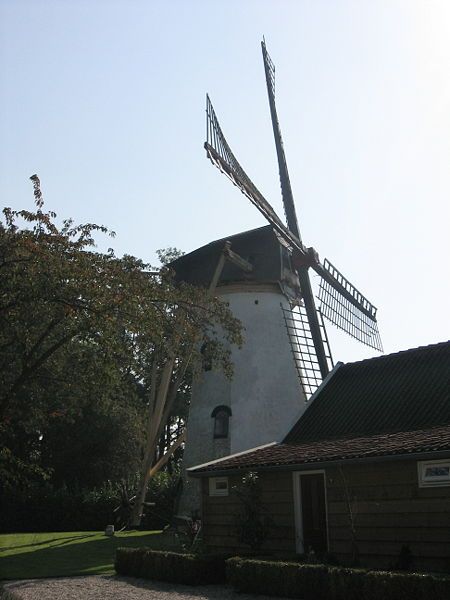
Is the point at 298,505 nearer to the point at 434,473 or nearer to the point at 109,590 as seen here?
the point at 434,473

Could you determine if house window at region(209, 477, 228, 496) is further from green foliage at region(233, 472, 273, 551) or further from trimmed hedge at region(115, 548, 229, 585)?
trimmed hedge at region(115, 548, 229, 585)

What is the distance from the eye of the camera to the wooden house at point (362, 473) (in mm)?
12398

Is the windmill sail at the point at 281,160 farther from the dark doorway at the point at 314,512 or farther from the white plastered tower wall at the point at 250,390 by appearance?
the dark doorway at the point at 314,512

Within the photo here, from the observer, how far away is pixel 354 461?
13172mm

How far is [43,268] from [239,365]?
13.2 metres

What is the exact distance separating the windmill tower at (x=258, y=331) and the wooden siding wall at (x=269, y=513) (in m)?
7.75

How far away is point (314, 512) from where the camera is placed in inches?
583

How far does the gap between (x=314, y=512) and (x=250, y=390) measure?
36.2 ft

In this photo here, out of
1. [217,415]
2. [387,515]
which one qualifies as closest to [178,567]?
[387,515]

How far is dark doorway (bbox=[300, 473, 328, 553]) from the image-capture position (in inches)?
575

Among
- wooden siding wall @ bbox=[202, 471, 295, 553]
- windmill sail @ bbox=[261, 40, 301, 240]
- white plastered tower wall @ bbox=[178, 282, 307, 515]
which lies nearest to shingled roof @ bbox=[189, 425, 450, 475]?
wooden siding wall @ bbox=[202, 471, 295, 553]

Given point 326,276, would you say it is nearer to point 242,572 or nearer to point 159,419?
point 159,419

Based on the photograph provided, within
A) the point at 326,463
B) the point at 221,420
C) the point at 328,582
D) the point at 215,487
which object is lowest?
the point at 328,582

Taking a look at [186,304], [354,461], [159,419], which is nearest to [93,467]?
[159,419]
